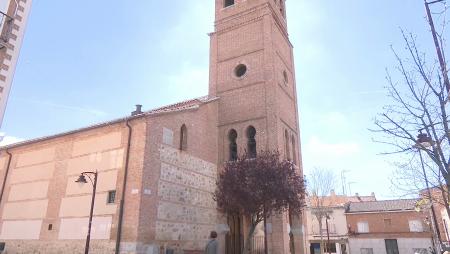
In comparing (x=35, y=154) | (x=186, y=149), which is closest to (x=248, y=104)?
(x=186, y=149)

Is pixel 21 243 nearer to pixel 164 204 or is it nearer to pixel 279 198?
pixel 164 204

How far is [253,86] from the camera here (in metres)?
23.2

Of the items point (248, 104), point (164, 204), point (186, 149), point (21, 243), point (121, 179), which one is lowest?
point (21, 243)

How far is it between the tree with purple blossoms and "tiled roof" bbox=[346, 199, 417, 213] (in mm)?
26810

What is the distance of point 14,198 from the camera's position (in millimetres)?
20812

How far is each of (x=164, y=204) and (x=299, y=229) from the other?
935 cm

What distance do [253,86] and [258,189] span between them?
826 centimetres

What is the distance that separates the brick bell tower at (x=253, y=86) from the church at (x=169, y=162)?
0.24ft

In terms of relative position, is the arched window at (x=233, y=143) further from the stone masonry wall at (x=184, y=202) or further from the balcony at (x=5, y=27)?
the balcony at (x=5, y=27)

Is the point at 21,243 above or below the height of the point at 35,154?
below

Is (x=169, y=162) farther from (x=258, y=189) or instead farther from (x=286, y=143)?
(x=286, y=143)

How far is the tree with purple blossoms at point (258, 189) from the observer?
17281 mm

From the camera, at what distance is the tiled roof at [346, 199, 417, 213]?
40309mm

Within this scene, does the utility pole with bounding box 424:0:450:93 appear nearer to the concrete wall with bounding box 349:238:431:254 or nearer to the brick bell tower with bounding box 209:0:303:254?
the brick bell tower with bounding box 209:0:303:254
